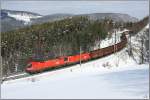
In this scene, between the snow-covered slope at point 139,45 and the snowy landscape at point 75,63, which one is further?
the snow-covered slope at point 139,45

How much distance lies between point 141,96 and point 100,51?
49.0 metres

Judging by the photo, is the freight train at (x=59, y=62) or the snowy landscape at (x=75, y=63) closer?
the snowy landscape at (x=75, y=63)

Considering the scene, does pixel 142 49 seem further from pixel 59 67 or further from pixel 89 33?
pixel 59 67

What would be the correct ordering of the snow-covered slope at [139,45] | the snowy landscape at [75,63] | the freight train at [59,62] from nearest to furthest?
the snowy landscape at [75,63]
the freight train at [59,62]
the snow-covered slope at [139,45]

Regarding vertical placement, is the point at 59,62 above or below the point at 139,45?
above

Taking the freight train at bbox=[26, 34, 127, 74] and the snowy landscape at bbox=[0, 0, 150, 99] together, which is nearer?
the snowy landscape at bbox=[0, 0, 150, 99]

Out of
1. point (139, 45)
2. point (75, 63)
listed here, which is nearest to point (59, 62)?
point (75, 63)

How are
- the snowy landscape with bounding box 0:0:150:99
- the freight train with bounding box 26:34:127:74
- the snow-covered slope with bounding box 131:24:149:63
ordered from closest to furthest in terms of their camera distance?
the snowy landscape with bounding box 0:0:150:99
the freight train with bounding box 26:34:127:74
the snow-covered slope with bounding box 131:24:149:63

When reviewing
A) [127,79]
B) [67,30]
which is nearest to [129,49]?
[67,30]

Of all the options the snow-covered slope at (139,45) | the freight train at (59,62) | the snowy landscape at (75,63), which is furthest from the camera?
the snow-covered slope at (139,45)

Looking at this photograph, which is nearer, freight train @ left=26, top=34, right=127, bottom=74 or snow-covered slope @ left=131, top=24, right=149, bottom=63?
freight train @ left=26, top=34, right=127, bottom=74

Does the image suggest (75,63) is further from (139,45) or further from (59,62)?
(139,45)

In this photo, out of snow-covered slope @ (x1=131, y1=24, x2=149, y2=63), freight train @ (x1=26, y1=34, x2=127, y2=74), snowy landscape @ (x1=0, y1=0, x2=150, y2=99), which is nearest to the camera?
snowy landscape @ (x1=0, y1=0, x2=150, y2=99)

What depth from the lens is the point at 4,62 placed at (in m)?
65.3
